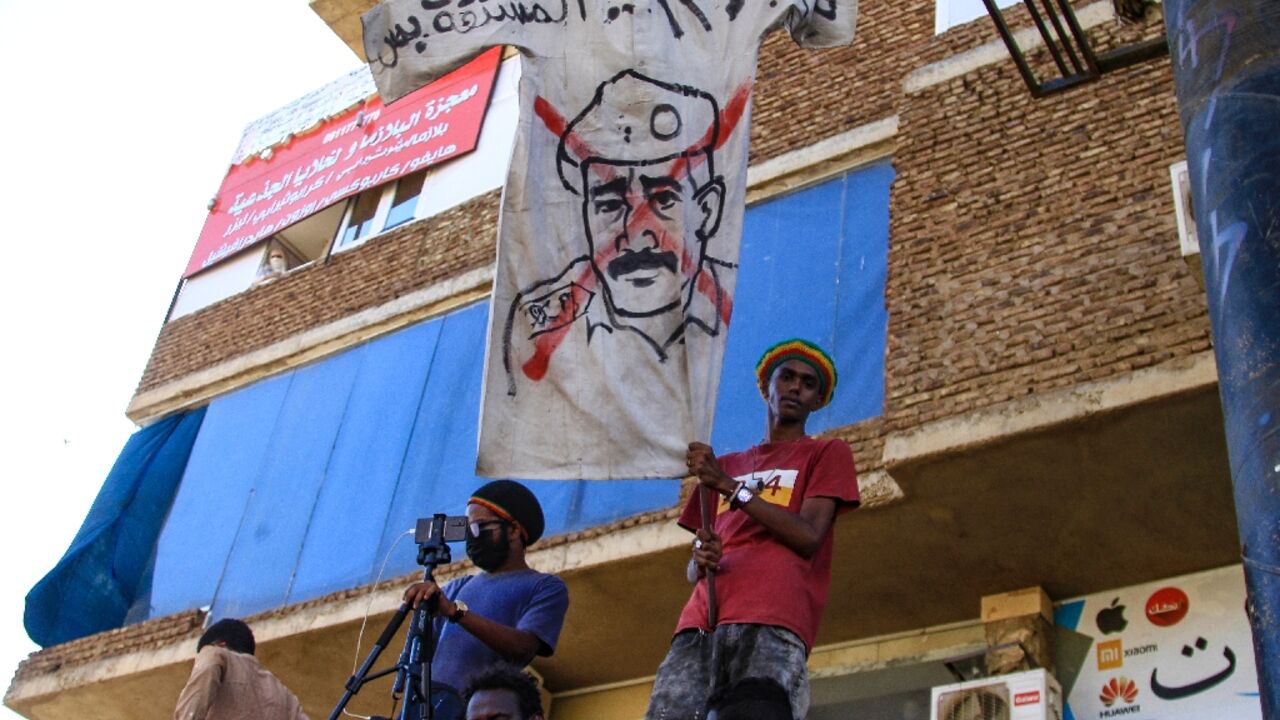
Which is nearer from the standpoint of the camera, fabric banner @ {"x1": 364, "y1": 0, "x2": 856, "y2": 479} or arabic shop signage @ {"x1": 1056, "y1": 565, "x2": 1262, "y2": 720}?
fabric banner @ {"x1": 364, "y1": 0, "x2": 856, "y2": 479}

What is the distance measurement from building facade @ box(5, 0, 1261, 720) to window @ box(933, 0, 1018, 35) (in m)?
0.03

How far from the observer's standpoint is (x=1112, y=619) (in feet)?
25.5

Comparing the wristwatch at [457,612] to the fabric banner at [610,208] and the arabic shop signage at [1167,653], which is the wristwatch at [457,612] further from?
the arabic shop signage at [1167,653]

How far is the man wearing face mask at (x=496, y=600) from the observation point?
5238 millimetres

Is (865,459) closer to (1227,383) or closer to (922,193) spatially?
(922,193)

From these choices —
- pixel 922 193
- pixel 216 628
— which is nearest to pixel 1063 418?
pixel 922 193

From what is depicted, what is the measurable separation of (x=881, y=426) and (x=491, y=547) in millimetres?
Result: 2866

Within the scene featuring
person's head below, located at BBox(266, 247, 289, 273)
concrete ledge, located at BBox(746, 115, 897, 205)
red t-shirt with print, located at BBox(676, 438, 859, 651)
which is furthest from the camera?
person's head below, located at BBox(266, 247, 289, 273)

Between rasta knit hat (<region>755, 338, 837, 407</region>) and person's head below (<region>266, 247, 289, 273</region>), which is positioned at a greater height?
person's head below (<region>266, 247, 289, 273</region>)

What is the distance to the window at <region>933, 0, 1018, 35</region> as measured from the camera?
9.88 m

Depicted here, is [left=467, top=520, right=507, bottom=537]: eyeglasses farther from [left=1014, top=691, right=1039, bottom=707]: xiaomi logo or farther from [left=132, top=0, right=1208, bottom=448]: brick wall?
[left=1014, top=691, right=1039, bottom=707]: xiaomi logo

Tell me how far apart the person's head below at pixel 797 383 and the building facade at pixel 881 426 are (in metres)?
2.14

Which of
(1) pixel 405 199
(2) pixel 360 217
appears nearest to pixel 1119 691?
(1) pixel 405 199

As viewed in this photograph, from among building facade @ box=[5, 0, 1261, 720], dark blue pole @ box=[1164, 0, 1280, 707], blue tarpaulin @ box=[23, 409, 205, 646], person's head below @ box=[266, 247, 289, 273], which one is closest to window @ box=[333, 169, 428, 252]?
building facade @ box=[5, 0, 1261, 720]
